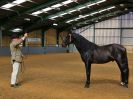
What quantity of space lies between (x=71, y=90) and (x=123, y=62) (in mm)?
2547

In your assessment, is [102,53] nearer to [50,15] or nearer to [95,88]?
[95,88]

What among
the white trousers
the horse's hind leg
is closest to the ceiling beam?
the horse's hind leg

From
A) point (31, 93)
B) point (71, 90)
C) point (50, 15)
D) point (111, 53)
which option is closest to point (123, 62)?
point (111, 53)

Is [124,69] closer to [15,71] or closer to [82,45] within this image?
[82,45]

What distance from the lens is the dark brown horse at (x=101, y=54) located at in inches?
492

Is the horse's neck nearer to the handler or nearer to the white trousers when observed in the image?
the handler

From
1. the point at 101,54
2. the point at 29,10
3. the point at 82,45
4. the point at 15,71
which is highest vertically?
the point at 29,10

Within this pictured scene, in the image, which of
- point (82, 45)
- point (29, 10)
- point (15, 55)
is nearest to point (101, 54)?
point (82, 45)

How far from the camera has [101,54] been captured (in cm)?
1264

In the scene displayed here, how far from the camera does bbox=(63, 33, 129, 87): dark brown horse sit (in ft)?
41.0

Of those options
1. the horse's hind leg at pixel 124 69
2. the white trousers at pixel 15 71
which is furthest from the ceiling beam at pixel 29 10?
the white trousers at pixel 15 71

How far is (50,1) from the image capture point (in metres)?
35.0

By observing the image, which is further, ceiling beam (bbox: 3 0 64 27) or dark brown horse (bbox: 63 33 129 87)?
ceiling beam (bbox: 3 0 64 27)

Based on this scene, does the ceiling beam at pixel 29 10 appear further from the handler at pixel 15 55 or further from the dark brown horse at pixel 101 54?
the handler at pixel 15 55
